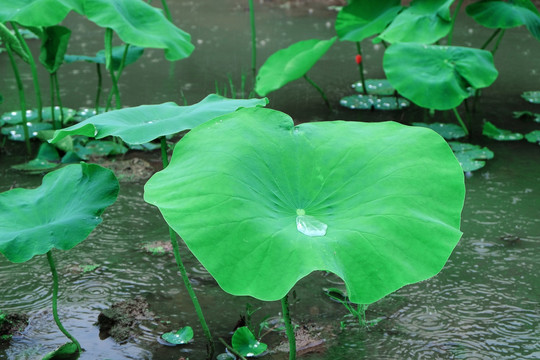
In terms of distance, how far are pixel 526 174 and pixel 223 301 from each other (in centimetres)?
140

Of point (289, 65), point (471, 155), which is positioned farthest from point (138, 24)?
point (471, 155)

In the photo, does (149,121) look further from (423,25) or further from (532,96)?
(532,96)

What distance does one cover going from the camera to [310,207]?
119cm

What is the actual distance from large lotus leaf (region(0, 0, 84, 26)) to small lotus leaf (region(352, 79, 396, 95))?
159cm

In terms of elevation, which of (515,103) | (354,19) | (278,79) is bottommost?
(515,103)

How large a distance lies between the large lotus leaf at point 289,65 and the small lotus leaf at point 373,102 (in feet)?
1.17

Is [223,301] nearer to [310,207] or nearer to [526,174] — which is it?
[310,207]

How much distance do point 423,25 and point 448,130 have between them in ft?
1.50

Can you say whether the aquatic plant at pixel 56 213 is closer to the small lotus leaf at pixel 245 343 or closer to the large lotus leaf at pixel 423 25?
the small lotus leaf at pixel 245 343

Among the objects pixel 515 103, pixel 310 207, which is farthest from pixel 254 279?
pixel 515 103

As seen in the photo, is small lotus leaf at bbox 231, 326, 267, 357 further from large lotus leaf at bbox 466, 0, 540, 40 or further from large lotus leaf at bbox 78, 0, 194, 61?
large lotus leaf at bbox 466, 0, 540, 40

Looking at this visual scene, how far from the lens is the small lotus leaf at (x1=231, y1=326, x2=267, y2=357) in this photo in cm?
147

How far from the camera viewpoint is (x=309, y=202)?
120cm

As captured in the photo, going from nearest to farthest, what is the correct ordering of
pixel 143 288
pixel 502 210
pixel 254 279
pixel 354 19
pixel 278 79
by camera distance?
pixel 254 279 < pixel 143 288 < pixel 502 210 < pixel 278 79 < pixel 354 19
